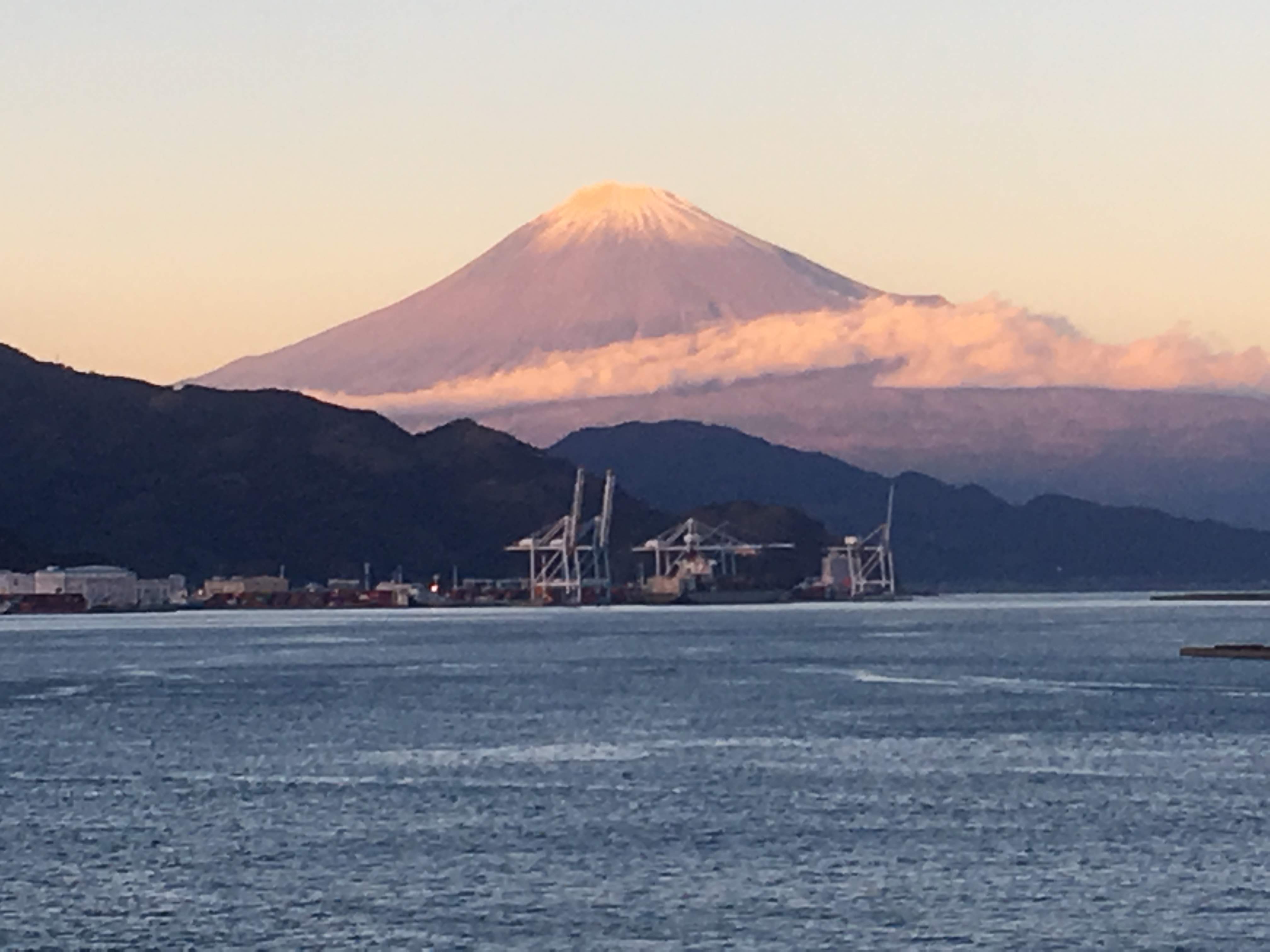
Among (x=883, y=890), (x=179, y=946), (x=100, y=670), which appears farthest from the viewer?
(x=100, y=670)

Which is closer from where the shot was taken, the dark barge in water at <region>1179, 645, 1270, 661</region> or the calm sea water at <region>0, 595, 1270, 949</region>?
the calm sea water at <region>0, 595, 1270, 949</region>

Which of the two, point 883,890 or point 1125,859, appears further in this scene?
point 1125,859

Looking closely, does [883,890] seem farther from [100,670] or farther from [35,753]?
[100,670]

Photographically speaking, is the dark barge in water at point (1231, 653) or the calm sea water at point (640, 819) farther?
the dark barge in water at point (1231, 653)

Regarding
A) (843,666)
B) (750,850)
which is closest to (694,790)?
(750,850)

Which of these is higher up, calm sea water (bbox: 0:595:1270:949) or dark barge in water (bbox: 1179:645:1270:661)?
dark barge in water (bbox: 1179:645:1270:661)

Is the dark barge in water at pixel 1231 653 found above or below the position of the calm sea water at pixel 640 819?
above

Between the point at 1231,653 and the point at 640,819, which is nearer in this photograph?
the point at 640,819

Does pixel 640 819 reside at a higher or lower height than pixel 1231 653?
lower
